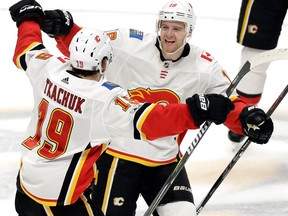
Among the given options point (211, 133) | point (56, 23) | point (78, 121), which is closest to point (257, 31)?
point (211, 133)

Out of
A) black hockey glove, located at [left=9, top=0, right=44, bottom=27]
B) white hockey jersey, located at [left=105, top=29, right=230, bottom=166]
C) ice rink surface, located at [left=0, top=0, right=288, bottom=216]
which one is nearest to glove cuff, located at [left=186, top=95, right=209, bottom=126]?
white hockey jersey, located at [left=105, top=29, right=230, bottom=166]

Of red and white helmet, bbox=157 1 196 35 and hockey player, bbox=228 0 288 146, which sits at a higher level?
red and white helmet, bbox=157 1 196 35

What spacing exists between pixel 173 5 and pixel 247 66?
0.52 m

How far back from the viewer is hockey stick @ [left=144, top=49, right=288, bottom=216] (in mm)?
2412

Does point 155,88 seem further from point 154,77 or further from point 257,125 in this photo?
point 257,125

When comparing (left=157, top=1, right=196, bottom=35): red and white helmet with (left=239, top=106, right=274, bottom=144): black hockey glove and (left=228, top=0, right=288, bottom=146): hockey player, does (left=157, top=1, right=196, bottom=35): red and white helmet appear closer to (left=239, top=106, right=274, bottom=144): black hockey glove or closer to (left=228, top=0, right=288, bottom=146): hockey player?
(left=239, top=106, right=274, bottom=144): black hockey glove

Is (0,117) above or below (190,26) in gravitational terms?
below

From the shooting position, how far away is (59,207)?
2.55 metres

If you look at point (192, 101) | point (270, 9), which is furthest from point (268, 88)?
point (192, 101)

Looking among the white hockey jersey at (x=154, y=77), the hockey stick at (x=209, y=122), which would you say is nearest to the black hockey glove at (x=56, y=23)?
the white hockey jersey at (x=154, y=77)

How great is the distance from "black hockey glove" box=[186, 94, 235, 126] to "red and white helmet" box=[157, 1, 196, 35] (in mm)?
585

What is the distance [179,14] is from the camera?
2891 millimetres

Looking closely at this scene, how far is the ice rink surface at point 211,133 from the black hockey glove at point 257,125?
0.92 m

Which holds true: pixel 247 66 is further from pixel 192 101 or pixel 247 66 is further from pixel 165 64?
pixel 165 64
